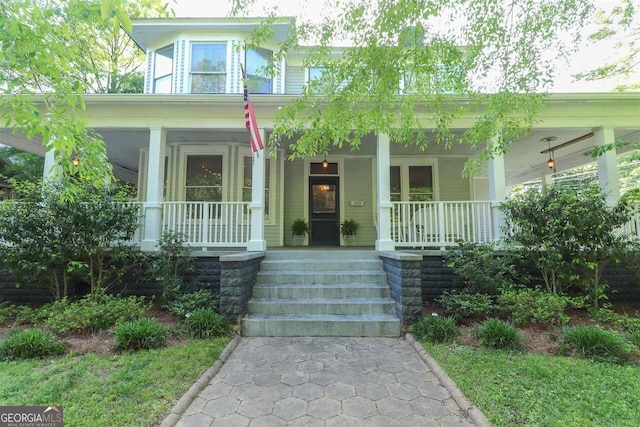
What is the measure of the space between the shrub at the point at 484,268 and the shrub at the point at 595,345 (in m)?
1.14

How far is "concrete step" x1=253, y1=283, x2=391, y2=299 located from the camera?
4.71m

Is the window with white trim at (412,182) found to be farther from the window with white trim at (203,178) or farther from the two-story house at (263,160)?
the window with white trim at (203,178)

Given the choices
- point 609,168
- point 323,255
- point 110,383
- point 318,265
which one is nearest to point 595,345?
point 318,265

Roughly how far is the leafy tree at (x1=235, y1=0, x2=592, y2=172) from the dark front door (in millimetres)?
4200

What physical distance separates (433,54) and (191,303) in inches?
189

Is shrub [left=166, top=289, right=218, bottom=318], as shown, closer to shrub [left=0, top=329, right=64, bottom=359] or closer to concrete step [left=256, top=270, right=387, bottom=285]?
concrete step [left=256, top=270, right=387, bottom=285]

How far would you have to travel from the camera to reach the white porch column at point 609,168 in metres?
5.58

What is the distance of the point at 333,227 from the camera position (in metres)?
8.64

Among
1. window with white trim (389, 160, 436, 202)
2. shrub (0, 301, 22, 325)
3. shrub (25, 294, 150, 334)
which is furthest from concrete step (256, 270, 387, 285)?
window with white trim (389, 160, 436, 202)

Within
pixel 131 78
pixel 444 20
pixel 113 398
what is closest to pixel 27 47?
pixel 113 398

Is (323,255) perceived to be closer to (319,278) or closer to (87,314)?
(319,278)

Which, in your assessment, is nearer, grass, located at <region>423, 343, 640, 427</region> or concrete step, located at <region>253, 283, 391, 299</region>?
grass, located at <region>423, 343, 640, 427</region>

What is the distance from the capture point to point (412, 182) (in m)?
8.66

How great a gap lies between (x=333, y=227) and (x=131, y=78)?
14184 mm
